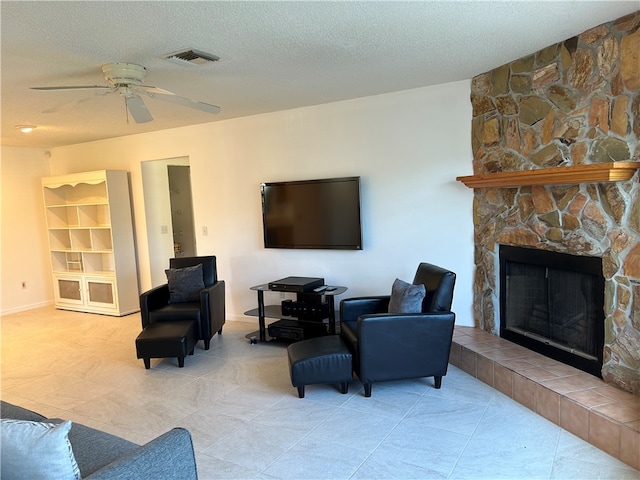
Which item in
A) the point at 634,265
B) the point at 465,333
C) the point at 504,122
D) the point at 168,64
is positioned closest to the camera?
the point at 634,265

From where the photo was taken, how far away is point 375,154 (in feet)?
14.6

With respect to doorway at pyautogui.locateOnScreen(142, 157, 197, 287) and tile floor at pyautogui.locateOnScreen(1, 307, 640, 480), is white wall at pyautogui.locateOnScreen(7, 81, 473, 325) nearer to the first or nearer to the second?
doorway at pyautogui.locateOnScreen(142, 157, 197, 287)

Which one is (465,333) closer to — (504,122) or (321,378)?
(321,378)

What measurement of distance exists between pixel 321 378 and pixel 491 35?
105 inches

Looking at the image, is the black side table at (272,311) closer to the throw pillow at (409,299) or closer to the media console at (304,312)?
the media console at (304,312)

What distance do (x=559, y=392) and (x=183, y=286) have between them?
3.63 metres

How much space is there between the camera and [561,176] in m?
2.89

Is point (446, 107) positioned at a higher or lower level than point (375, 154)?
higher

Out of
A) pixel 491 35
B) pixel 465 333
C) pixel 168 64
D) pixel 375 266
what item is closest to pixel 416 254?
pixel 375 266

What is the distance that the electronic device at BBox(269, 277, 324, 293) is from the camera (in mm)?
4367

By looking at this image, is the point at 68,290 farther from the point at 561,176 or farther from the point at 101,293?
the point at 561,176

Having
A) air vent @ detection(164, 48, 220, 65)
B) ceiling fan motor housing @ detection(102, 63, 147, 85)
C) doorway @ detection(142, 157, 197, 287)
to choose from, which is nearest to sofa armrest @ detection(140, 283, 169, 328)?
doorway @ detection(142, 157, 197, 287)

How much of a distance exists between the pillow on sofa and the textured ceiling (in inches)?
70.9

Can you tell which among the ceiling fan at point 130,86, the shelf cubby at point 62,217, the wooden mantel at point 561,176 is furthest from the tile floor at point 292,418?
the shelf cubby at point 62,217
